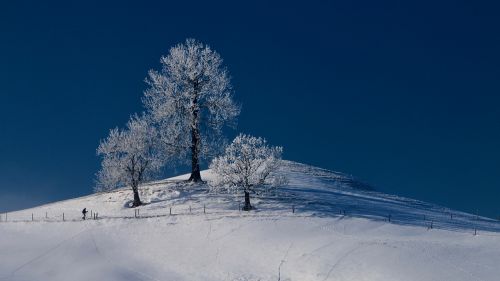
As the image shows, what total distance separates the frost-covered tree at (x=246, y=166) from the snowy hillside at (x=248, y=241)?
2.30 m

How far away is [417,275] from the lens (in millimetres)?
43812

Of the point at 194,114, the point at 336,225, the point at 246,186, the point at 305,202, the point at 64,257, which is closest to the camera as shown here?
the point at 64,257

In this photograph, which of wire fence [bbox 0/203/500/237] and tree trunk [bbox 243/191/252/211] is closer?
wire fence [bbox 0/203/500/237]

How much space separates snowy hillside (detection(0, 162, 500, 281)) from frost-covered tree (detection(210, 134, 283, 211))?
2.30 m

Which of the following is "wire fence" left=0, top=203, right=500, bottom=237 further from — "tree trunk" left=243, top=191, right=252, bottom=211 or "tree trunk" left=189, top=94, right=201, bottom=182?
"tree trunk" left=189, top=94, right=201, bottom=182

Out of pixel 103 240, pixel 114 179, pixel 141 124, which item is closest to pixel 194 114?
pixel 141 124

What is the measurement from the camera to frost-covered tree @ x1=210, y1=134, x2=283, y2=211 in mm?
60812

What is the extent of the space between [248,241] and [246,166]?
1067 centimetres

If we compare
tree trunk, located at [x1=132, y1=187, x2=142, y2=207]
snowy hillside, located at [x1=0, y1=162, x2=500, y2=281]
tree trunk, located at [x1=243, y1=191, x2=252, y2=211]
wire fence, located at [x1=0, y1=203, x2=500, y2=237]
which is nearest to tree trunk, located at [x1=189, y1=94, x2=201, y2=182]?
snowy hillside, located at [x1=0, y1=162, x2=500, y2=281]

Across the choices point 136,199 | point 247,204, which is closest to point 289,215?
point 247,204

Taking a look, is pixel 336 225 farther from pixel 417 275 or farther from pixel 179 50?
pixel 179 50

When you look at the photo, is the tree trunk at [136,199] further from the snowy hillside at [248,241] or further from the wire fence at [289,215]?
the wire fence at [289,215]

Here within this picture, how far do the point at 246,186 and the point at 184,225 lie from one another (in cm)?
722

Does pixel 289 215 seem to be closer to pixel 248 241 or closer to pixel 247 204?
pixel 247 204
